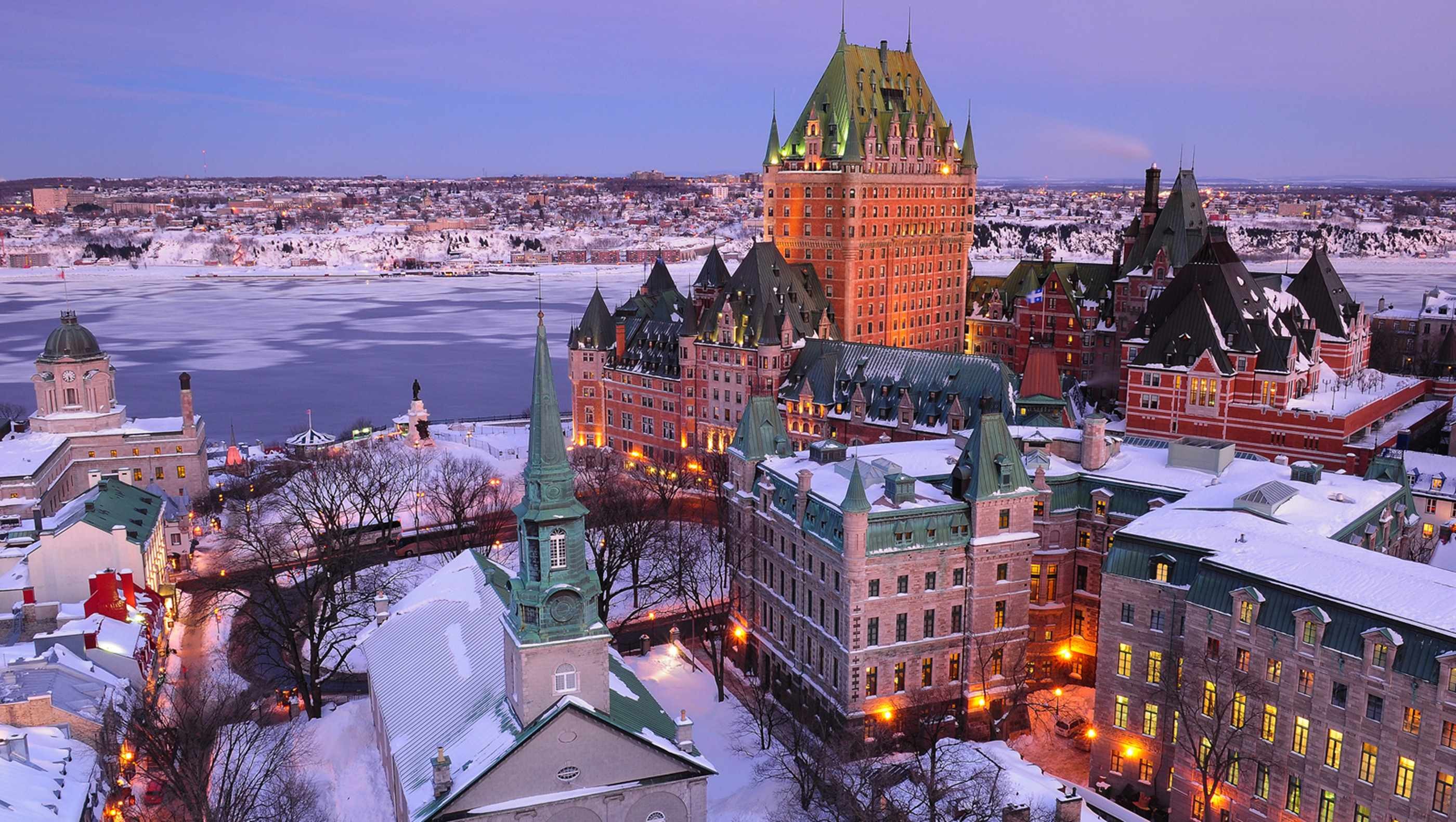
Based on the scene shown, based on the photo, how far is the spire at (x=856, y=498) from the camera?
54.6 metres

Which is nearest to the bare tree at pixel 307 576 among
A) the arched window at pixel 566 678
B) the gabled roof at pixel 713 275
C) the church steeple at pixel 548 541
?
the arched window at pixel 566 678

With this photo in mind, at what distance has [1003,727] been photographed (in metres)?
56.5

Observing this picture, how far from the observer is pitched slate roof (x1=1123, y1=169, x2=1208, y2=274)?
375ft

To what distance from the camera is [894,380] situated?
96688mm

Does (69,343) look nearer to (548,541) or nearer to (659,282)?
(659,282)

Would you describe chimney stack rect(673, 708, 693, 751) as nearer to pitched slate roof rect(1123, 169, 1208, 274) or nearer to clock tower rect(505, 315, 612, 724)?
clock tower rect(505, 315, 612, 724)

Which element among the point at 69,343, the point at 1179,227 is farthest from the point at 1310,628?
the point at 69,343

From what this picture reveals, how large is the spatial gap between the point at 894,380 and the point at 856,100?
4151 centimetres

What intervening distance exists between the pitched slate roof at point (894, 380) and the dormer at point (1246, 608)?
42723 mm

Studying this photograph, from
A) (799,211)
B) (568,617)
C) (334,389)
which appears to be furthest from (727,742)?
(334,389)

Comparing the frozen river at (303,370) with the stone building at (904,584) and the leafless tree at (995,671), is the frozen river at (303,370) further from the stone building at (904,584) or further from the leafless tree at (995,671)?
the leafless tree at (995,671)

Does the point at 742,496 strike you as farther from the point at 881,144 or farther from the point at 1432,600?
the point at 881,144

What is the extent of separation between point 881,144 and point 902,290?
1822 cm

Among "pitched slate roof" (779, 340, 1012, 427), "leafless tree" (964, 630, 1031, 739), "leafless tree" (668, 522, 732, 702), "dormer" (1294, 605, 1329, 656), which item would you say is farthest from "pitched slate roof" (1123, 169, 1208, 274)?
"dormer" (1294, 605, 1329, 656)
